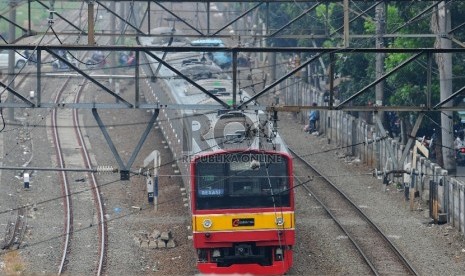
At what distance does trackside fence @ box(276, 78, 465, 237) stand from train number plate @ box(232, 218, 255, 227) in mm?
2427

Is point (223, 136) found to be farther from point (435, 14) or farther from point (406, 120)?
point (406, 120)

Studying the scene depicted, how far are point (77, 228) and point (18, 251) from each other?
7.05 ft

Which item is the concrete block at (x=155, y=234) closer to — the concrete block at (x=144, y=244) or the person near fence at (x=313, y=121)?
the concrete block at (x=144, y=244)

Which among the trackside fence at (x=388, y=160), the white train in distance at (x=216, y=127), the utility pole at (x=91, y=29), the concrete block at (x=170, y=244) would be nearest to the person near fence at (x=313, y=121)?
the trackside fence at (x=388, y=160)

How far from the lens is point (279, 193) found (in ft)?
51.8

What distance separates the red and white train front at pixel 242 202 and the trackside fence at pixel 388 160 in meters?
1.92

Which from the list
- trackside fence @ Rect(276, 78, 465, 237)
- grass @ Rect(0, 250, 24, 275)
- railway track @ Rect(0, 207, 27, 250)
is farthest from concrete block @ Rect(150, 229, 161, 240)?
trackside fence @ Rect(276, 78, 465, 237)

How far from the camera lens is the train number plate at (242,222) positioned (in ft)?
51.3

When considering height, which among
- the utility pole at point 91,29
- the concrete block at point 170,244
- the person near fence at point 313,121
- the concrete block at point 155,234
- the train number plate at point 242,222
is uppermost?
the utility pole at point 91,29

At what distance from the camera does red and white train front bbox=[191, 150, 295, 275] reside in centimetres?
1566

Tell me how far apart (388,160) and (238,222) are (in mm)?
9697

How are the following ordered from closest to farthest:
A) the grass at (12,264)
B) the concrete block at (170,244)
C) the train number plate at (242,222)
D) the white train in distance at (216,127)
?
the train number plate at (242,222)
the white train in distance at (216,127)
the grass at (12,264)
the concrete block at (170,244)

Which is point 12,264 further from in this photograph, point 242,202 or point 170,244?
point 242,202

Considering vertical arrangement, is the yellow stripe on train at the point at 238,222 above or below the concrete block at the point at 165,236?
above
